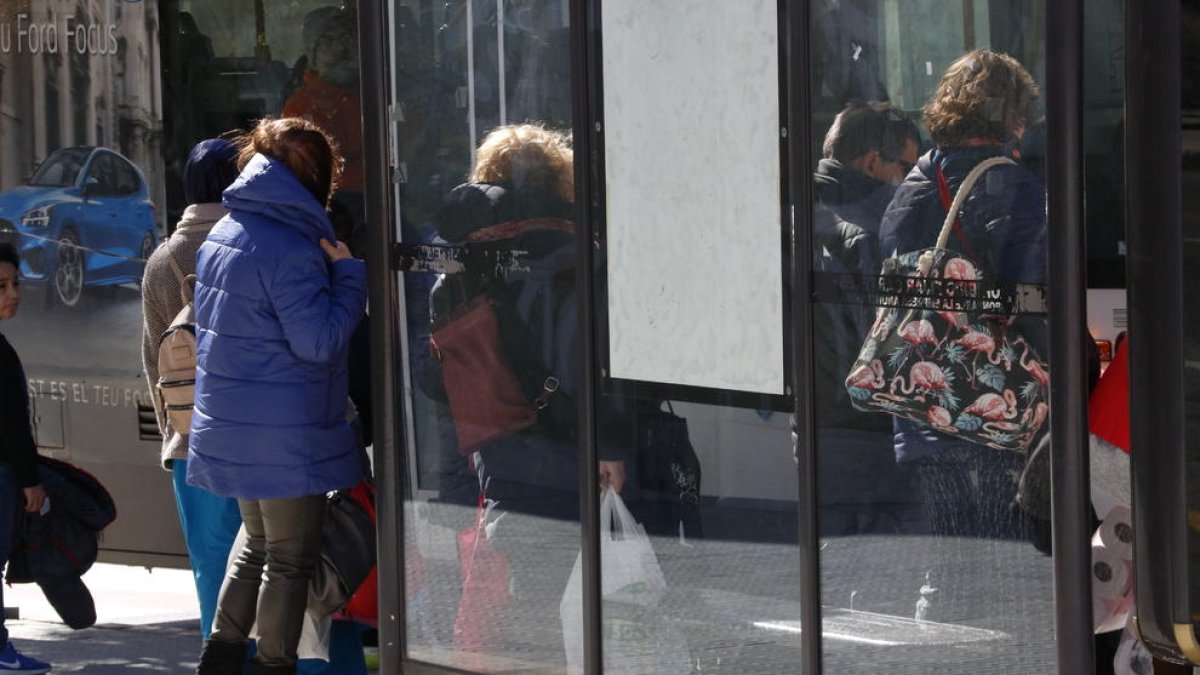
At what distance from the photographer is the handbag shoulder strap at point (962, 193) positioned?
3.37 meters

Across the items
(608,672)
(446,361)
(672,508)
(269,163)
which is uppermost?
(269,163)

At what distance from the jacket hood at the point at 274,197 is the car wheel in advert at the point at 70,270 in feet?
5.33

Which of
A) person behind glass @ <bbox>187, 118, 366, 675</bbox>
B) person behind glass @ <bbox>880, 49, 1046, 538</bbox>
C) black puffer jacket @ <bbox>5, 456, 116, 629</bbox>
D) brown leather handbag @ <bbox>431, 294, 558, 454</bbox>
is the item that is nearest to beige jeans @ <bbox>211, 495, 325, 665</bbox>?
person behind glass @ <bbox>187, 118, 366, 675</bbox>

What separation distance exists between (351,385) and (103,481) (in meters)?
1.58

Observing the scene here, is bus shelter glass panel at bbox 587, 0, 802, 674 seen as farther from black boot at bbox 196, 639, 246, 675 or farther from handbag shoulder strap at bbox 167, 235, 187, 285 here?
handbag shoulder strap at bbox 167, 235, 187, 285

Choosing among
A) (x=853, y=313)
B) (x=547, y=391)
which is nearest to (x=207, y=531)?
(x=547, y=391)

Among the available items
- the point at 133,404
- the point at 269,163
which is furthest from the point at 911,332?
the point at 133,404

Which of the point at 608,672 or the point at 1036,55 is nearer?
the point at 1036,55

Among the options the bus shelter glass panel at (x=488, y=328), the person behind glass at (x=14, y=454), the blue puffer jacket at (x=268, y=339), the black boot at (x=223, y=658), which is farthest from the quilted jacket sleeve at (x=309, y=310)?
the person behind glass at (x=14, y=454)

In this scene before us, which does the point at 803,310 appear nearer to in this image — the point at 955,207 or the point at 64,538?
the point at 955,207

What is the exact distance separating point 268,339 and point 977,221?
1883mm

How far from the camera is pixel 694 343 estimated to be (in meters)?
3.90

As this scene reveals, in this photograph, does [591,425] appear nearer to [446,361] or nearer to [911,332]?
[446,361]

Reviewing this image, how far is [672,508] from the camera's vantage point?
395 centimetres
